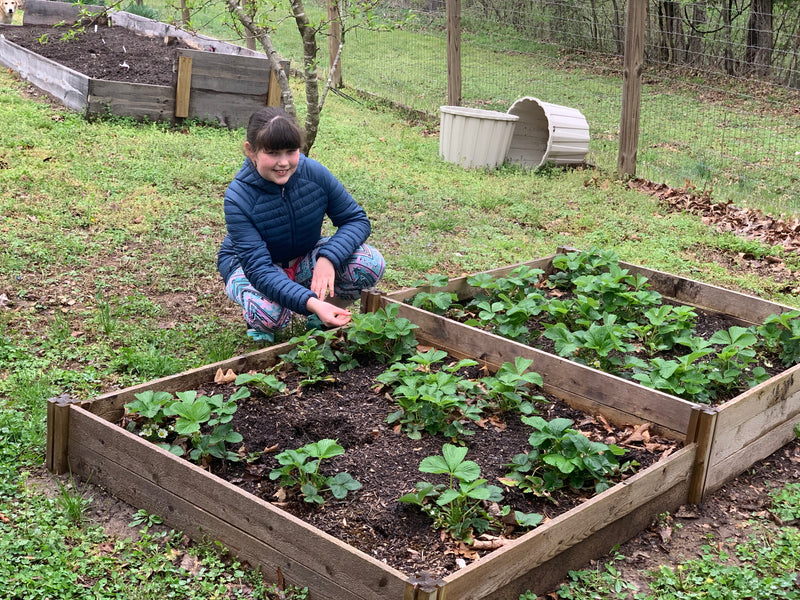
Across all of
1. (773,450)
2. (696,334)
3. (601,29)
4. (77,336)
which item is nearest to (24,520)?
(77,336)

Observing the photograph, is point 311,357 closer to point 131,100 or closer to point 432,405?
point 432,405

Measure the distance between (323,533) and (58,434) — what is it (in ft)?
4.14

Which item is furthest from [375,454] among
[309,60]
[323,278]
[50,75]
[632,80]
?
[50,75]

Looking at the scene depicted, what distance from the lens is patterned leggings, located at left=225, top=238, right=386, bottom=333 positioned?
4172 mm

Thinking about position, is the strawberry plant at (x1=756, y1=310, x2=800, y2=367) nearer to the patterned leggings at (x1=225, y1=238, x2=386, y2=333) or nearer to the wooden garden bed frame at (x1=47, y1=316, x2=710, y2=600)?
the wooden garden bed frame at (x1=47, y1=316, x2=710, y2=600)

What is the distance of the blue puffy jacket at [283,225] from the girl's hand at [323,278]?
62 millimetres

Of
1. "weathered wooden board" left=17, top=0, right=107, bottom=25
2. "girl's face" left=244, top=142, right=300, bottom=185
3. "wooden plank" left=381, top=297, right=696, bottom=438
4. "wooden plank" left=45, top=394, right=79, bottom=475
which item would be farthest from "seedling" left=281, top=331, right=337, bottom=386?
"weathered wooden board" left=17, top=0, right=107, bottom=25

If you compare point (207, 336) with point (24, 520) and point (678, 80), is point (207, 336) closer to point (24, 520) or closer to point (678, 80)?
point (24, 520)

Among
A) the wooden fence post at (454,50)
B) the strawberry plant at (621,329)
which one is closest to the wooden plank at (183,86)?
the wooden fence post at (454,50)

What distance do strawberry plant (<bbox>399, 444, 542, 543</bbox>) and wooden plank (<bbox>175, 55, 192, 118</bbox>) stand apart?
22.9 feet

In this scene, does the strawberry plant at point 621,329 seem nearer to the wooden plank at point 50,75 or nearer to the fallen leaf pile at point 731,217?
the fallen leaf pile at point 731,217

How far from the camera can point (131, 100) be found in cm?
876

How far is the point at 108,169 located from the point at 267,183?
11.8 feet

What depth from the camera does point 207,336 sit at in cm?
446
